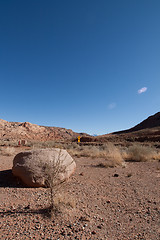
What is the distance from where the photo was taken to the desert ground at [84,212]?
Result: 2.45 meters

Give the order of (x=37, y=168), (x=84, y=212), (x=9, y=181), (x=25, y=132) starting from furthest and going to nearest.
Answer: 1. (x=25, y=132)
2. (x=9, y=181)
3. (x=37, y=168)
4. (x=84, y=212)

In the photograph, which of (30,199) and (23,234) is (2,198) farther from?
(23,234)

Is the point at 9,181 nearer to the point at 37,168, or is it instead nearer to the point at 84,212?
the point at 37,168

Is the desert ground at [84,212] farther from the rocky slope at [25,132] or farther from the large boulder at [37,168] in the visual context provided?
the rocky slope at [25,132]

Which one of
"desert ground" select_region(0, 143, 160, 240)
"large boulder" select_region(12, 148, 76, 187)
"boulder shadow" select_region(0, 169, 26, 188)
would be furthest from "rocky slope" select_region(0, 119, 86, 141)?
"desert ground" select_region(0, 143, 160, 240)

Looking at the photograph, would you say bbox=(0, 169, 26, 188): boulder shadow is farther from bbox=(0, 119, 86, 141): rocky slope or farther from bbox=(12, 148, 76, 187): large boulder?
bbox=(0, 119, 86, 141): rocky slope

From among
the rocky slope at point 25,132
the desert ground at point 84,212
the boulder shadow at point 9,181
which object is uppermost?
the rocky slope at point 25,132

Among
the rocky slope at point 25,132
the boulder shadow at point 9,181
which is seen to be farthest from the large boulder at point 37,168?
the rocky slope at point 25,132

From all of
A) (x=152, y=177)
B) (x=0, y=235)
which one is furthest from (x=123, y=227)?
(x=152, y=177)

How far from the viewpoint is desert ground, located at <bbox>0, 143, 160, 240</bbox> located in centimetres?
245

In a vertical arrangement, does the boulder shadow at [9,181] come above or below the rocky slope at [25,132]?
below

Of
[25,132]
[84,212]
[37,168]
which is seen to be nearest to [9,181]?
[37,168]

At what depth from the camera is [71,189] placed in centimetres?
452

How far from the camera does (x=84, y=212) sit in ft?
10.3
